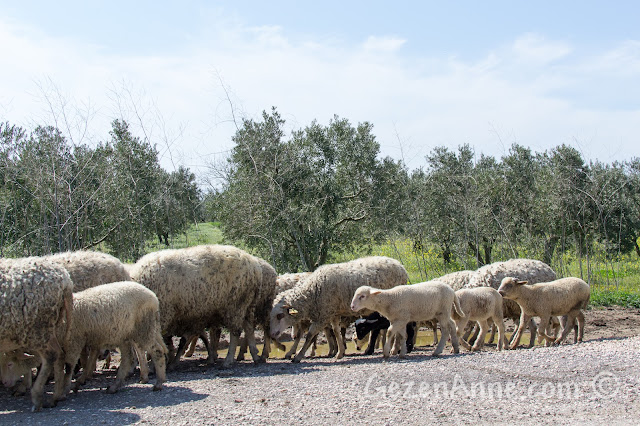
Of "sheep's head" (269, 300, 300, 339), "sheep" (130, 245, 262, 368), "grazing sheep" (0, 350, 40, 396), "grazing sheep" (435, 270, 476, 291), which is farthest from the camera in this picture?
"grazing sheep" (435, 270, 476, 291)

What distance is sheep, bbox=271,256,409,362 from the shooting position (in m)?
12.6

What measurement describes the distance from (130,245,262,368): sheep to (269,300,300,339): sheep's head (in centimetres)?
73

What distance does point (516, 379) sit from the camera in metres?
8.61

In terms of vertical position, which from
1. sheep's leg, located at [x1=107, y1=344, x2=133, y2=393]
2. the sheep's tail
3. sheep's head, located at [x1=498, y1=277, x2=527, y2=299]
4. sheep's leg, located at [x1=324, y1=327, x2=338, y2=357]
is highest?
sheep's head, located at [x1=498, y1=277, x2=527, y2=299]

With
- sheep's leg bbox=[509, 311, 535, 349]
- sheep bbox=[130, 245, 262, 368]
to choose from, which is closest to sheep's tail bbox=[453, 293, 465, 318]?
sheep's leg bbox=[509, 311, 535, 349]

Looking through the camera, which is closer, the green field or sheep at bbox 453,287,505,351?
sheep at bbox 453,287,505,351

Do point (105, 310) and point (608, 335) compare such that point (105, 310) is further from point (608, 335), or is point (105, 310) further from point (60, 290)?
point (608, 335)

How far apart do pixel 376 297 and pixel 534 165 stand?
1568 centimetres

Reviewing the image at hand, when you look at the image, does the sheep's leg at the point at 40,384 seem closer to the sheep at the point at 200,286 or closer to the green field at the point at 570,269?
the sheep at the point at 200,286

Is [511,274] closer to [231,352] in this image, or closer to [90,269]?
[231,352]

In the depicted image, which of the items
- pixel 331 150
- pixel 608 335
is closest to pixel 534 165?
pixel 331 150

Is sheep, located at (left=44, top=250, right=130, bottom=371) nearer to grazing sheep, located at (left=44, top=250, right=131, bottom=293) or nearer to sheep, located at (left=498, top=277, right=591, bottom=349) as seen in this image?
grazing sheep, located at (left=44, top=250, right=131, bottom=293)

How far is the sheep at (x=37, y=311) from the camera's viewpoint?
7770 millimetres

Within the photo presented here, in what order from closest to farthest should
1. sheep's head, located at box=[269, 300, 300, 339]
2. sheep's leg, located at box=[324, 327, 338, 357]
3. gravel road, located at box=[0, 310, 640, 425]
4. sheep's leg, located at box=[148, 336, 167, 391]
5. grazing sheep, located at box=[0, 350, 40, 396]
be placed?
gravel road, located at box=[0, 310, 640, 425], sheep's leg, located at box=[148, 336, 167, 391], grazing sheep, located at box=[0, 350, 40, 396], sheep's head, located at box=[269, 300, 300, 339], sheep's leg, located at box=[324, 327, 338, 357]
